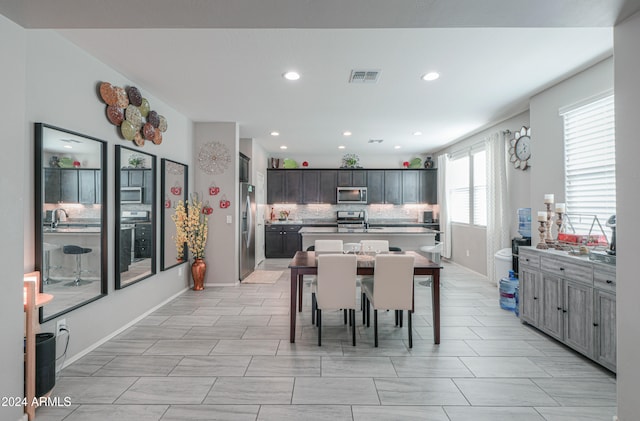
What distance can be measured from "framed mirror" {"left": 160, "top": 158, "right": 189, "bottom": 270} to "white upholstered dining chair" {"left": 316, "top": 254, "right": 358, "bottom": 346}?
2.44 m

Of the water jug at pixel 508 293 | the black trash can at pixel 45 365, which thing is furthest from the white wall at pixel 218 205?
the water jug at pixel 508 293

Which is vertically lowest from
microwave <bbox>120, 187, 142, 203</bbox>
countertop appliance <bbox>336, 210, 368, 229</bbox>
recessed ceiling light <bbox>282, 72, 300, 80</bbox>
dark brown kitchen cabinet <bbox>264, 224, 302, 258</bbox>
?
dark brown kitchen cabinet <bbox>264, 224, 302, 258</bbox>

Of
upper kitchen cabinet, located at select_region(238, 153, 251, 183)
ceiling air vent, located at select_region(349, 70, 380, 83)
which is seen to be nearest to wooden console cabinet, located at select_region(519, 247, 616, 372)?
ceiling air vent, located at select_region(349, 70, 380, 83)

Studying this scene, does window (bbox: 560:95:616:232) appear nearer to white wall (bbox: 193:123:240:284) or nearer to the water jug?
the water jug

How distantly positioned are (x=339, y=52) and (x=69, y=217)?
2752 mm

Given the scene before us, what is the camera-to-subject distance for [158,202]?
4.27 metres

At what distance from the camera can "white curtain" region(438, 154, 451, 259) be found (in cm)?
756

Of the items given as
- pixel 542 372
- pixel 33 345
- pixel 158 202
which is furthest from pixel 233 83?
pixel 542 372

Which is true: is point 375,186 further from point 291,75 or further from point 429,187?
point 291,75

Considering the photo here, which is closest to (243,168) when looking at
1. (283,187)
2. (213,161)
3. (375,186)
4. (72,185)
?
(213,161)

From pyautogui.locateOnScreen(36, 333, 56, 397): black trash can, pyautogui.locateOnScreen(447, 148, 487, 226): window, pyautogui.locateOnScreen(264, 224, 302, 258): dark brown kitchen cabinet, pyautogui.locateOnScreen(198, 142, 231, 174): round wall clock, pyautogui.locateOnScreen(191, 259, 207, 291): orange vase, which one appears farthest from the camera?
pyautogui.locateOnScreen(264, 224, 302, 258): dark brown kitchen cabinet

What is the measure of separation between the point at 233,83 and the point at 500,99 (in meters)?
3.40

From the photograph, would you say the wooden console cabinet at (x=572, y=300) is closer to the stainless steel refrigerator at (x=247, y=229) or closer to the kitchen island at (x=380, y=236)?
the kitchen island at (x=380, y=236)

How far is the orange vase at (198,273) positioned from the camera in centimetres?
511
